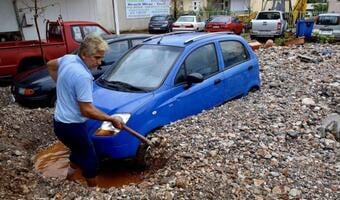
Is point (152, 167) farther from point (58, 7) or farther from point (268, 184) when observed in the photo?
point (58, 7)

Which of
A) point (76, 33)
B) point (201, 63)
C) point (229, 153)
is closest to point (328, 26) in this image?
point (76, 33)

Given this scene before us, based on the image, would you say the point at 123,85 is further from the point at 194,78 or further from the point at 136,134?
the point at 136,134

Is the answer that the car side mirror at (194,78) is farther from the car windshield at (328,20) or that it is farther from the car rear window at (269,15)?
the car rear window at (269,15)

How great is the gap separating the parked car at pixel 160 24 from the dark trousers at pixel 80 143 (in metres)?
23.7

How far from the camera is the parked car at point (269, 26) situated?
2148 centimetres

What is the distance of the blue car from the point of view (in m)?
4.67

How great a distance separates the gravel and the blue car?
242 mm

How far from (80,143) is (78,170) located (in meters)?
1.07

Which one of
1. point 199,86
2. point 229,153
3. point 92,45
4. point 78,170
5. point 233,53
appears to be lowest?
point 78,170

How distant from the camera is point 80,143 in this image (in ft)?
12.8

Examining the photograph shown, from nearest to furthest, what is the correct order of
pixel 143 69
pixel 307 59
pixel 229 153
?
1. pixel 229 153
2. pixel 143 69
3. pixel 307 59

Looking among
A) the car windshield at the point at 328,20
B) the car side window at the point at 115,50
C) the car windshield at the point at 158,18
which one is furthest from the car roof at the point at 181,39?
the car windshield at the point at 158,18

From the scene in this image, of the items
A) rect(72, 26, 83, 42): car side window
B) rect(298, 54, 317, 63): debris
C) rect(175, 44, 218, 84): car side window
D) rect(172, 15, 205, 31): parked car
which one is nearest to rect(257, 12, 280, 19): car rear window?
rect(172, 15, 205, 31): parked car

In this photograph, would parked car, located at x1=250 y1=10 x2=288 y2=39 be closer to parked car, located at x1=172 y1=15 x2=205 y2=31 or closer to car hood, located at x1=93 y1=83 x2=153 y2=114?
parked car, located at x1=172 y1=15 x2=205 y2=31
